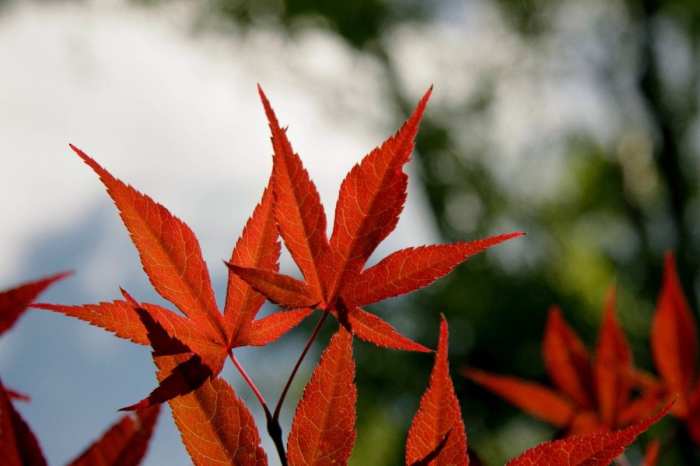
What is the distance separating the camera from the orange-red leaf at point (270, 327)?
27cm

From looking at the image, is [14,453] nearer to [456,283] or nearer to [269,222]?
[269,222]

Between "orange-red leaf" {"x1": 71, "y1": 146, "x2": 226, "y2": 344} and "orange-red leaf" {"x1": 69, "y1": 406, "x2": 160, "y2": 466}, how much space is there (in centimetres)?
5

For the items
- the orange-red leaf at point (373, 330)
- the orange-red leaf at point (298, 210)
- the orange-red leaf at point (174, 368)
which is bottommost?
the orange-red leaf at point (373, 330)

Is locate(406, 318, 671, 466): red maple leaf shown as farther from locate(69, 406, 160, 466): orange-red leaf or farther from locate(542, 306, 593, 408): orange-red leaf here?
locate(542, 306, 593, 408): orange-red leaf

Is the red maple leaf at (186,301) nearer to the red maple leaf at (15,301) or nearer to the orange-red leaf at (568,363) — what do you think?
the red maple leaf at (15,301)

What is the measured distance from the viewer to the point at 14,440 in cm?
27

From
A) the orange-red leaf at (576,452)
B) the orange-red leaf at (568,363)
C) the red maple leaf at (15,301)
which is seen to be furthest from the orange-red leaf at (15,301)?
the orange-red leaf at (568,363)

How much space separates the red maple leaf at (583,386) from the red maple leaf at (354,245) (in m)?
0.25

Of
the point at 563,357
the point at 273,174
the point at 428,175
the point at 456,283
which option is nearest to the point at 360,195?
the point at 273,174

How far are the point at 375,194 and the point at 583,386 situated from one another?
0.34m

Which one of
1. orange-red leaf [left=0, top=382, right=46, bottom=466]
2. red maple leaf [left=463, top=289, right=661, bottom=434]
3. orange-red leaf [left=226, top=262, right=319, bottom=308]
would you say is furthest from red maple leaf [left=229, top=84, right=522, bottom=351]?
red maple leaf [left=463, top=289, right=661, bottom=434]

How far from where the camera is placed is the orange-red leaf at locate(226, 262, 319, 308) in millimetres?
235

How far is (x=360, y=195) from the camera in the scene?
247 millimetres

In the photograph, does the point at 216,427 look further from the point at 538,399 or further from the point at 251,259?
the point at 538,399
